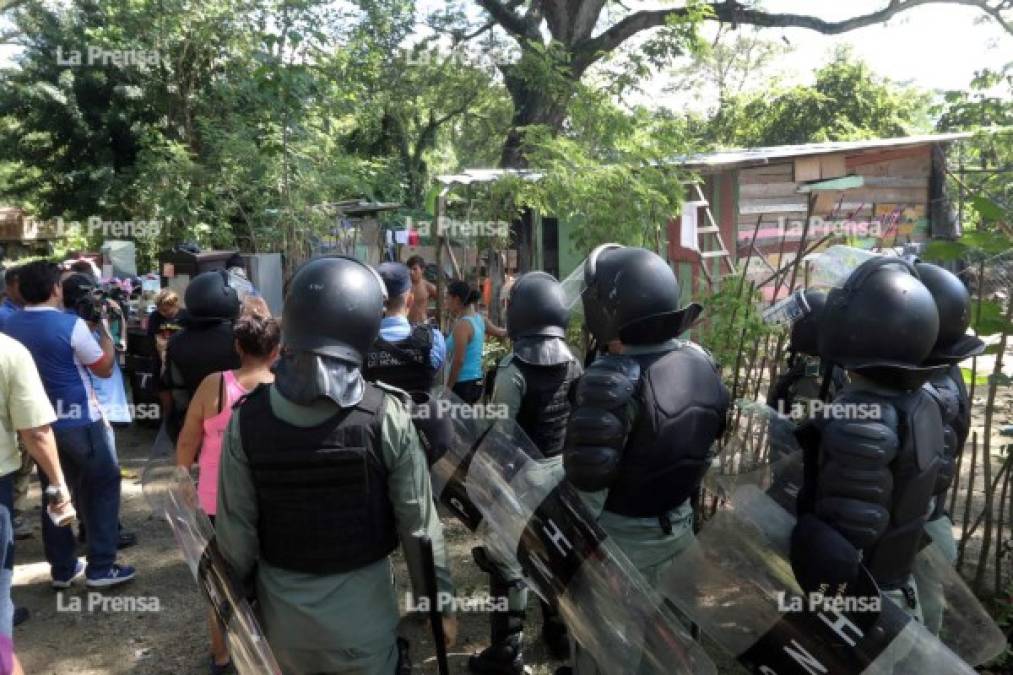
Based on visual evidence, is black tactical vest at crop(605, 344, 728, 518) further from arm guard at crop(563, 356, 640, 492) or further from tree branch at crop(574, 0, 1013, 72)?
tree branch at crop(574, 0, 1013, 72)

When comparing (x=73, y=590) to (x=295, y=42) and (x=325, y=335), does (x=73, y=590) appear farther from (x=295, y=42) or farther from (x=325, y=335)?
(x=295, y=42)

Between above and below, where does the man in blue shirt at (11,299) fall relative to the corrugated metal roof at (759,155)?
below

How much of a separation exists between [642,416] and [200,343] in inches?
→ 99.5

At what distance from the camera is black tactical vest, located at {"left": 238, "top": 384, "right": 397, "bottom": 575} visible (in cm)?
208

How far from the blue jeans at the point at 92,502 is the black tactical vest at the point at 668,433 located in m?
3.20

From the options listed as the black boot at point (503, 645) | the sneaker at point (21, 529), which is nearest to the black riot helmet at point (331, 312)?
the black boot at point (503, 645)

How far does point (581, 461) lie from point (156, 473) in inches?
56.8

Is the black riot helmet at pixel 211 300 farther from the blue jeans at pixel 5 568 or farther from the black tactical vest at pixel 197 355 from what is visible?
the blue jeans at pixel 5 568

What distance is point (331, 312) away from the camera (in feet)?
6.95

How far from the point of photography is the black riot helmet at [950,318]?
2.77m

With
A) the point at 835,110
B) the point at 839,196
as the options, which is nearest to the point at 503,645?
the point at 839,196

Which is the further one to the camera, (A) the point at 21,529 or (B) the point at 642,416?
(A) the point at 21,529

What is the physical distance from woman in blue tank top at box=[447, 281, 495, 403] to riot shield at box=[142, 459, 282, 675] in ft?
9.64

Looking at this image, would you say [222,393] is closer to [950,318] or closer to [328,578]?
[328,578]
